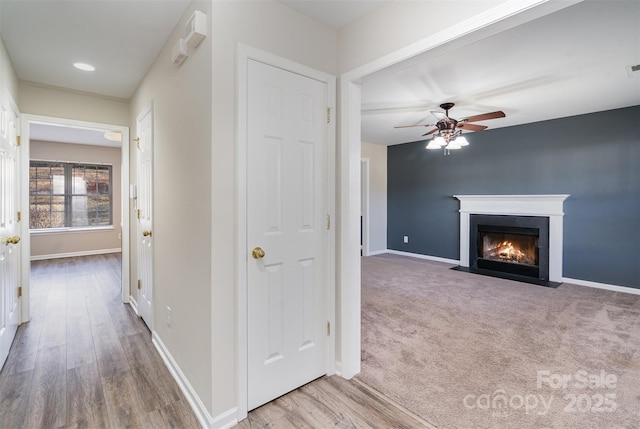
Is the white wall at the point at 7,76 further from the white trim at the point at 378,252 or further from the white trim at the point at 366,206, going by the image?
the white trim at the point at 378,252

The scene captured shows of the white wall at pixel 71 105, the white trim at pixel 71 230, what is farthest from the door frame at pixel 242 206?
the white trim at pixel 71 230

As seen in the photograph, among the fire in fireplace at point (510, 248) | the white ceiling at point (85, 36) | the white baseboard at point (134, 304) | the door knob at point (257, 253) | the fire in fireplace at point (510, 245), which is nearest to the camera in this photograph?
the door knob at point (257, 253)

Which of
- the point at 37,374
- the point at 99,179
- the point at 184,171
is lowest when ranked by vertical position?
the point at 37,374

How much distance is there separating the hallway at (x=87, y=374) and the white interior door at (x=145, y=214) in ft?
0.87

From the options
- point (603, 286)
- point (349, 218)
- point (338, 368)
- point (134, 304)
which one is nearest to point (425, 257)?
point (603, 286)

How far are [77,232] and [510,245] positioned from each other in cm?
860

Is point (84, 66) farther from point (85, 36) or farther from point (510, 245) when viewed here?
point (510, 245)

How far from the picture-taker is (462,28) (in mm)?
1451

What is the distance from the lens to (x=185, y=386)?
1966 mm

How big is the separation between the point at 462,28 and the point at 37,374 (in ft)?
11.4

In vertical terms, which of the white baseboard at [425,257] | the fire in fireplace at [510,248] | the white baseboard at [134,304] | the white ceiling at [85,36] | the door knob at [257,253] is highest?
the white ceiling at [85,36]

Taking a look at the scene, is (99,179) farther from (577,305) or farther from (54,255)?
(577,305)

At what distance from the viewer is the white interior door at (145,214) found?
2742mm

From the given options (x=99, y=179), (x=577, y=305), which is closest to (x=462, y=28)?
(x=577, y=305)
